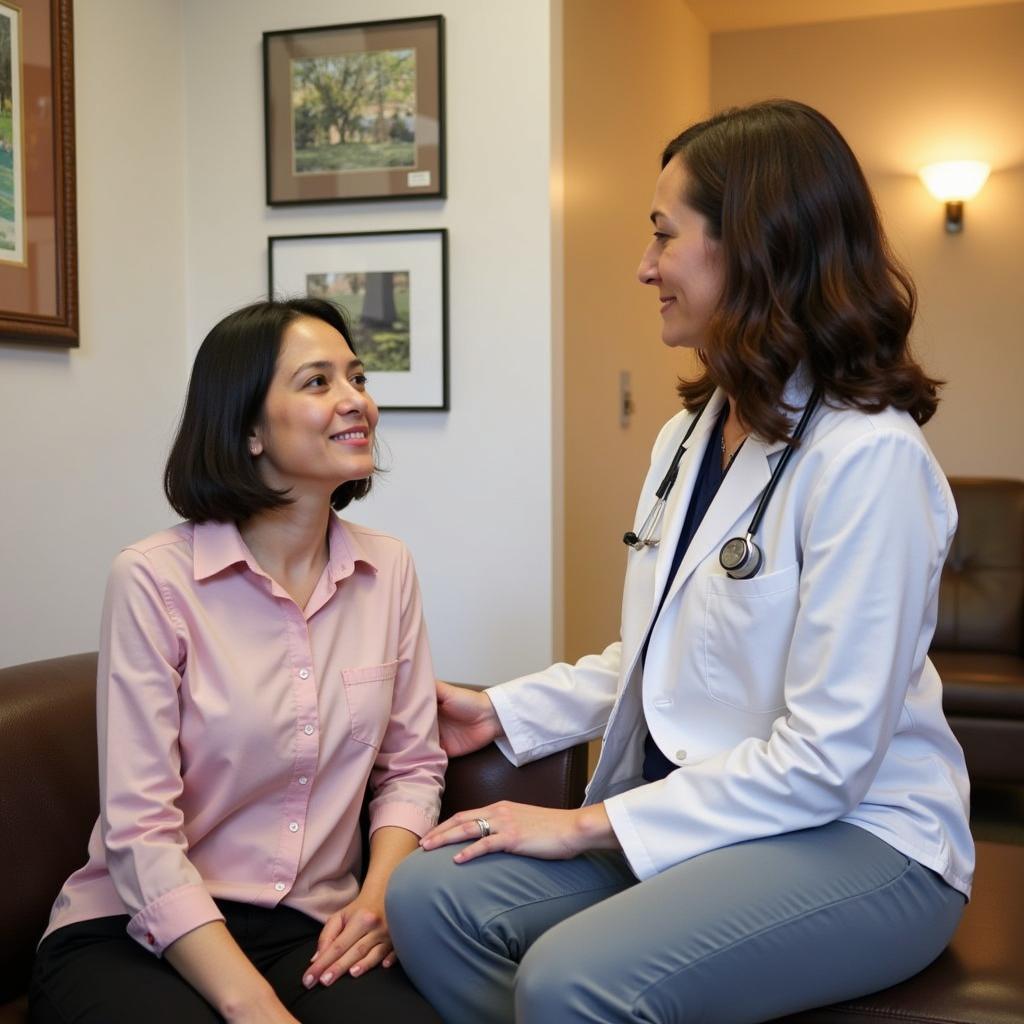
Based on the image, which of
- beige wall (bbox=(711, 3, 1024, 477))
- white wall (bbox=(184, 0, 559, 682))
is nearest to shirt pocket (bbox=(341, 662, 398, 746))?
white wall (bbox=(184, 0, 559, 682))

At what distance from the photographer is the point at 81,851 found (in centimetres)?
171

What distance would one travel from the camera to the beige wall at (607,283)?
3.43m

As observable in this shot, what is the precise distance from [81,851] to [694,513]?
1.01 metres

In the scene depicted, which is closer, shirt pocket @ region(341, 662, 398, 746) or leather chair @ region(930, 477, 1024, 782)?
shirt pocket @ region(341, 662, 398, 746)

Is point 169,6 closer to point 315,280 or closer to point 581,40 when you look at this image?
point 315,280

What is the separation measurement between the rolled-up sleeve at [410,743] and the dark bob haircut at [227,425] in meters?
0.30

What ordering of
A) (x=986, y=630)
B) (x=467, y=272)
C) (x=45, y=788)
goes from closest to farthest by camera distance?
(x=45, y=788), (x=467, y=272), (x=986, y=630)

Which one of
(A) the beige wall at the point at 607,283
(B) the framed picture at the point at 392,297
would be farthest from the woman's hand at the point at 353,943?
(A) the beige wall at the point at 607,283

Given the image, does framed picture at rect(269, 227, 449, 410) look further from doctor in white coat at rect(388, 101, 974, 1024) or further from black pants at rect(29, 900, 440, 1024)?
black pants at rect(29, 900, 440, 1024)

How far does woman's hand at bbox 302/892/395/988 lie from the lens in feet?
5.02

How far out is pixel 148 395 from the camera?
3.14 metres

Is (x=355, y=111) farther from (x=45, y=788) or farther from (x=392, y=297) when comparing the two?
(x=45, y=788)

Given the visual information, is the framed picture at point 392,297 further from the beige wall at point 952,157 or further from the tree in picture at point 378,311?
the beige wall at point 952,157

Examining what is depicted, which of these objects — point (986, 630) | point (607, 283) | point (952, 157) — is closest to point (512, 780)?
point (607, 283)
